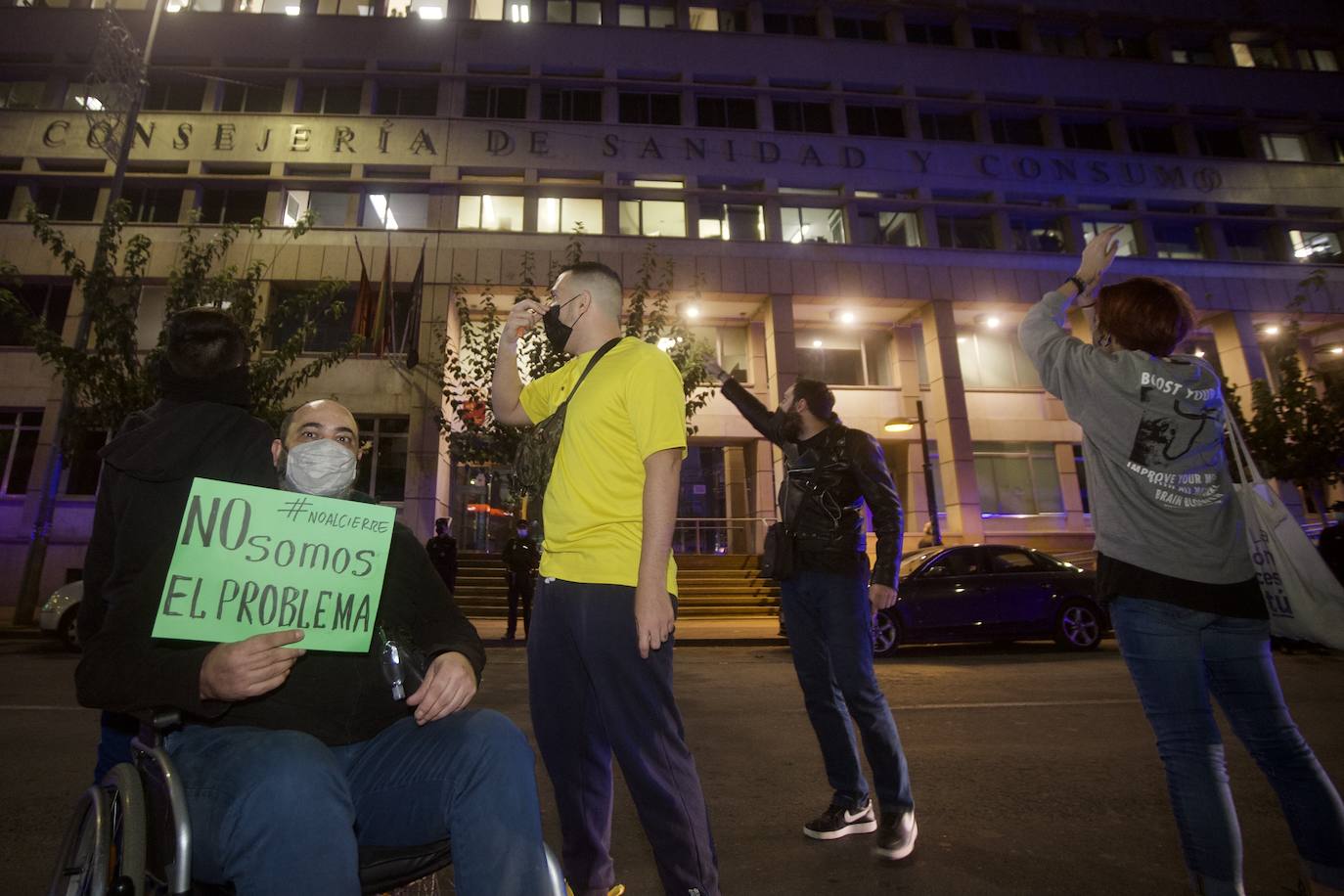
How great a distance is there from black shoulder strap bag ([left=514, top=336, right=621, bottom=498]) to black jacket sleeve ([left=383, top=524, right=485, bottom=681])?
45 cm

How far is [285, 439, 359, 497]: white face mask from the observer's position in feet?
6.43

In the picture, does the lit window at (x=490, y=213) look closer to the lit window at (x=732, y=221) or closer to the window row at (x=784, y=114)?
the window row at (x=784, y=114)

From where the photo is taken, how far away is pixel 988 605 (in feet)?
31.6

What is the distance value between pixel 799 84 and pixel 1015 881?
2605cm

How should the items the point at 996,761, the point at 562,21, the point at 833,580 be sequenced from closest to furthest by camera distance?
A: the point at 833,580
the point at 996,761
the point at 562,21

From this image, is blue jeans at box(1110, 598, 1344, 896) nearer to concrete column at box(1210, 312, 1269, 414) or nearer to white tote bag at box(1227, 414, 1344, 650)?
white tote bag at box(1227, 414, 1344, 650)

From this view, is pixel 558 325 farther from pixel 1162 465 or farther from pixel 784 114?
pixel 784 114

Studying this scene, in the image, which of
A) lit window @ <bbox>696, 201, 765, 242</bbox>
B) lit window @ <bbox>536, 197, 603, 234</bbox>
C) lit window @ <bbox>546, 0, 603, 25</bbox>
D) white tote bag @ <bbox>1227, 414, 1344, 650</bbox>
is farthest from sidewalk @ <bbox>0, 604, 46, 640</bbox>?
lit window @ <bbox>546, 0, 603, 25</bbox>

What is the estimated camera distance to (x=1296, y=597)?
6.70ft

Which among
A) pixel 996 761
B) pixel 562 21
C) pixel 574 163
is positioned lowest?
pixel 996 761

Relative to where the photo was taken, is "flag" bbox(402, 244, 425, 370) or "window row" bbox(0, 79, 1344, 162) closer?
Result: "flag" bbox(402, 244, 425, 370)

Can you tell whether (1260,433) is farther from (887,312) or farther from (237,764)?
(237,764)

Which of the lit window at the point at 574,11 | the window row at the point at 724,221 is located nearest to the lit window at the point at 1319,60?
the window row at the point at 724,221

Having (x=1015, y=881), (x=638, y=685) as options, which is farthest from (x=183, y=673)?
(x=1015, y=881)
